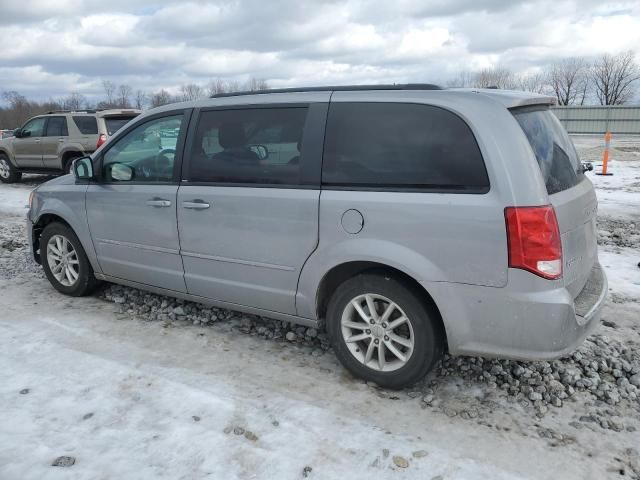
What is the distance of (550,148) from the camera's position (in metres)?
3.31

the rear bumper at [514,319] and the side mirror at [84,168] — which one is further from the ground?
the side mirror at [84,168]

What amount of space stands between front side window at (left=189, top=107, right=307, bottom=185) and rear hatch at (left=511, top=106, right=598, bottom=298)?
1.42 meters

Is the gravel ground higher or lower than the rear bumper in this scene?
lower

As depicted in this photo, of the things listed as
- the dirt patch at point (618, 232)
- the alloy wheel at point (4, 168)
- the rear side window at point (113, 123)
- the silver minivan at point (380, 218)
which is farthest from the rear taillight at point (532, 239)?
the alloy wheel at point (4, 168)

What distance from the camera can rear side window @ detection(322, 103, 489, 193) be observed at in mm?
3088

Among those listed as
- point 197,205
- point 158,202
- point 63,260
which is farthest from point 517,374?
point 63,260

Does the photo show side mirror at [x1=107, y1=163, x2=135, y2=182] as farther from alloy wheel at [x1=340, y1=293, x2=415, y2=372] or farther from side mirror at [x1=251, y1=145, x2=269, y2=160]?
alloy wheel at [x1=340, y1=293, x2=415, y2=372]

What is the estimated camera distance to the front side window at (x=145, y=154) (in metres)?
4.34

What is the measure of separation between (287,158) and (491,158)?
4.42 feet

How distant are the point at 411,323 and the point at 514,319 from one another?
593 millimetres

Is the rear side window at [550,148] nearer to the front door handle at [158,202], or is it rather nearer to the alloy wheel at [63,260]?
the front door handle at [158,202]

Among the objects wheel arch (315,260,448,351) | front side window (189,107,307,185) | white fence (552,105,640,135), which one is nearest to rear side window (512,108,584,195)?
wheel arch (315,260,448,351)

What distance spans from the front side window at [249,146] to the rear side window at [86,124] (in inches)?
365

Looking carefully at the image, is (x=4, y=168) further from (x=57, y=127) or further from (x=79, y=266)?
(x=79, y=266)
